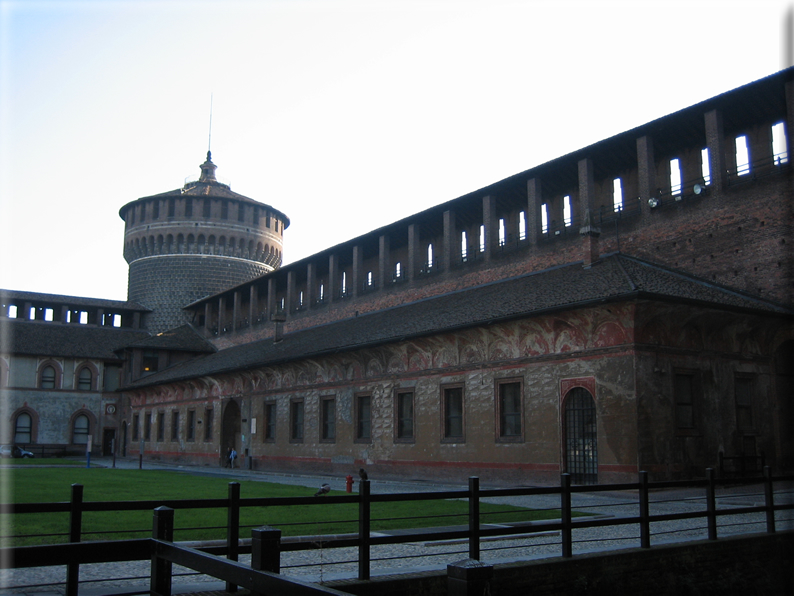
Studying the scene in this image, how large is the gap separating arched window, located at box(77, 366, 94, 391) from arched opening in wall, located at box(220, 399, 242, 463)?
20650 mm

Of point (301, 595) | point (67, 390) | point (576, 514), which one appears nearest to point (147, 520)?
point (576, 514)

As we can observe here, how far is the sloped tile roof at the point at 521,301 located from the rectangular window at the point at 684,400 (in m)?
2.41

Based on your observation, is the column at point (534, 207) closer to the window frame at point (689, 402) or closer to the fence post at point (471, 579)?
the window frame at point (689, 402)

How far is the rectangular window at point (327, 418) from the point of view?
32438 millimetres

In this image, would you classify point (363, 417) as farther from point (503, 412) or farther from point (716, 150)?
point (716, 150)

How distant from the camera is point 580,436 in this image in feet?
69.8

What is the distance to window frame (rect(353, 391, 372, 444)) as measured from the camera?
3019cm

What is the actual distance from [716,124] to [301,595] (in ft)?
78.3

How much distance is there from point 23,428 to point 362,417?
3504cm

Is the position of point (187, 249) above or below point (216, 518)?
above

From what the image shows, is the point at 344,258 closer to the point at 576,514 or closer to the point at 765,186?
the point at 765,186

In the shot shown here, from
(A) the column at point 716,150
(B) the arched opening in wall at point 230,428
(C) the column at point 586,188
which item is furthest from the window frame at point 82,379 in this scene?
(A) the column at point 716,150

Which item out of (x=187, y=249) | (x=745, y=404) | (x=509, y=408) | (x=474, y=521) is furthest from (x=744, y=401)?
(x=187, y=249)

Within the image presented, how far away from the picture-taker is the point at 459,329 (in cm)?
2456
